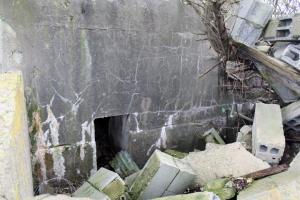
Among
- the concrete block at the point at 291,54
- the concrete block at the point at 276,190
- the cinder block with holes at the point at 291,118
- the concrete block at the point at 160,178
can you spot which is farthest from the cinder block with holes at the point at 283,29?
the concrete block at the point at 160,178

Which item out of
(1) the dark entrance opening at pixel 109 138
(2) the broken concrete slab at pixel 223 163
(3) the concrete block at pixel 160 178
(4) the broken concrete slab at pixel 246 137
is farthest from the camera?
(1) the dark entrance opening at pixel 109 138

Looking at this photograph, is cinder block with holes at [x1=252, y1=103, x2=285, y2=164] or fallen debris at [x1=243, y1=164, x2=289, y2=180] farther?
cinder block with holes at [x1=252, y1=103, x2=285, y2=164]

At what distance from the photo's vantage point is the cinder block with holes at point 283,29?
14.0 feet

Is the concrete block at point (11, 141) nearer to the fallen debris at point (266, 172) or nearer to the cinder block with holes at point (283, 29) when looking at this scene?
the fallen debris at point (266, 172)

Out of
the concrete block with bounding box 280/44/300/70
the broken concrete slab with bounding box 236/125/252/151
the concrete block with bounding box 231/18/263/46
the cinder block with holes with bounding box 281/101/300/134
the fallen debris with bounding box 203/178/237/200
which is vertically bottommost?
the fallen debris with bounding box 203/178/237/200

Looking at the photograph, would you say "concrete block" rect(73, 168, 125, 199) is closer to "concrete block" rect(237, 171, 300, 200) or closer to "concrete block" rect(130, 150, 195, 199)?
"concrete block" rect(130, 150, 195, 199)

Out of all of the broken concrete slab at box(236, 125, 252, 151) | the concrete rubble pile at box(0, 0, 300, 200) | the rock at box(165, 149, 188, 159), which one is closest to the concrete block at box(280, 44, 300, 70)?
the concrete rubble pile at box(0, 0, 300, 200)

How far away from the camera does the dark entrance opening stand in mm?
4980

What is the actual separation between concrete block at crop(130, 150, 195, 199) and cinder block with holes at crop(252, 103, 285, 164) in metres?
0.94

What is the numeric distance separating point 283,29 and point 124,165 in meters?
2.61

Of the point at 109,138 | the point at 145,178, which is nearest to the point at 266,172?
the point at 145,178

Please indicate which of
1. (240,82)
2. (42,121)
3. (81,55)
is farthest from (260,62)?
(42,121)

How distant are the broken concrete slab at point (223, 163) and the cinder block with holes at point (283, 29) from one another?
4.62 ft

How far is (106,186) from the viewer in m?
3.79
